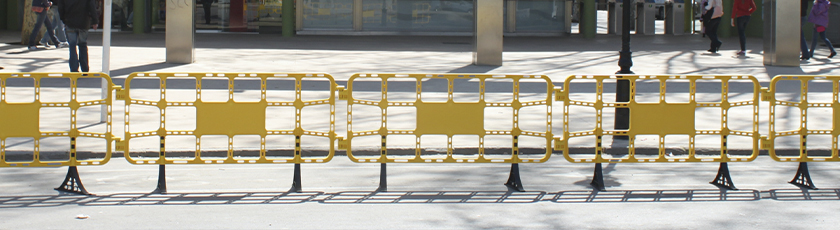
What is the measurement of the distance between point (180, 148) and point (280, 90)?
13.1ft

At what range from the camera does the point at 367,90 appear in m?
12.7

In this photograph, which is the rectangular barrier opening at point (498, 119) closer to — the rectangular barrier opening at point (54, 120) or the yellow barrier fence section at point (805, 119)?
the yellow barrier fence section at point (805, 119)

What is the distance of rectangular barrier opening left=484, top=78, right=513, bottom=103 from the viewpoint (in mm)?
12072

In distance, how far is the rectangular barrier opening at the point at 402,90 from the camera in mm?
11867

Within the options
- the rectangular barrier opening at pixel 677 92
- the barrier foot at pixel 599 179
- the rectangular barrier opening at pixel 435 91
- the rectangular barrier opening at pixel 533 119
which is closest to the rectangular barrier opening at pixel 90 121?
the rectangular barrier opening at pixel 435 91

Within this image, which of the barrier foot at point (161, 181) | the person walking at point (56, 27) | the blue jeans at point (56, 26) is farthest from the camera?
the person walking at point (56, 27)

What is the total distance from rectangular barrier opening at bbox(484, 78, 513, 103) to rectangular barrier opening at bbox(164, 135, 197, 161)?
4.14 metres

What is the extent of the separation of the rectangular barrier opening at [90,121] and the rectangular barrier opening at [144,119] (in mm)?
327

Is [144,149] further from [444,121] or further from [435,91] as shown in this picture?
[435,91]

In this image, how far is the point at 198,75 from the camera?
276 inches

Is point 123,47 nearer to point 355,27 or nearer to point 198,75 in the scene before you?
point 355,27

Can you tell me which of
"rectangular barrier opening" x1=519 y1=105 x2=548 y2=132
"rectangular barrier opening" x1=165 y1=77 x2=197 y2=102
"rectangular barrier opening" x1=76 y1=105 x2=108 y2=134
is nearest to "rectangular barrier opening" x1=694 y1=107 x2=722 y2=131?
"rectangular barrier opening" x1=519 y1=105 x2=548 y2=132

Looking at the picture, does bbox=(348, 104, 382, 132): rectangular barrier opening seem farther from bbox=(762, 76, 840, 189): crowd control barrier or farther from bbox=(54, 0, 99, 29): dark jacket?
bbox=(54, 0, 99, 29): dark jacket

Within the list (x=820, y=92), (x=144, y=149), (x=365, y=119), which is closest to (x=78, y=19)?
(x=144, y=149)
